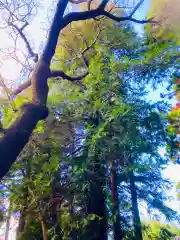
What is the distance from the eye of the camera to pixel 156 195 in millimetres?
6926

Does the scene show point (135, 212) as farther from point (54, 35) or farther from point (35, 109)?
point (54, 35)

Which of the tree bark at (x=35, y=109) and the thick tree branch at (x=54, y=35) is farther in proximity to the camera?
the thick tree branch at (x=54, y=35)

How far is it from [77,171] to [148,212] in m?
3.14

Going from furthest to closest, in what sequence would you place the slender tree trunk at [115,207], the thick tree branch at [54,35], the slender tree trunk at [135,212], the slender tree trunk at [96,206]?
the slender tree trunk at [135,212], the slender tree trunk at [115,207], the slender tree trunk at [96,206], the thick tree branch at [54,35]

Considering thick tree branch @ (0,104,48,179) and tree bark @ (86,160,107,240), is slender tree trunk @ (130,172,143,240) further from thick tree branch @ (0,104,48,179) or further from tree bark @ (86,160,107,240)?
thick tree branch @ (0,104,48,179)

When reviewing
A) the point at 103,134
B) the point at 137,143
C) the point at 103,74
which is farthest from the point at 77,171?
the point at 103,74

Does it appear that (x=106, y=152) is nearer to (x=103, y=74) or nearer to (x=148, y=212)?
(x=103, y=74)

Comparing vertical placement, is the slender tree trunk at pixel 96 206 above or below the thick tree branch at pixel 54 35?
below

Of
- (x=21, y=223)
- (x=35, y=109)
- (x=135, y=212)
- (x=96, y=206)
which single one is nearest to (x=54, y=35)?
(x=35, y=109)

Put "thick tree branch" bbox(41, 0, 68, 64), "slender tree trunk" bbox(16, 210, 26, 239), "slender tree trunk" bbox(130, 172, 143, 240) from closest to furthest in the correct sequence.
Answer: "thick tree branch" bbox(41, 0, 68, 64), "slender tree trunk" bbox(130, 172, 143, 240), "slender tree trunk" bbox(16, 210, 26, 239)

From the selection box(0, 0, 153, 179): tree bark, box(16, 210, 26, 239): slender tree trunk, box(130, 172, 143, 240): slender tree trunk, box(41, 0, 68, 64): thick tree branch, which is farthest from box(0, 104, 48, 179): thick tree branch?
box(130, 172, 143, 240): slender tree trunk

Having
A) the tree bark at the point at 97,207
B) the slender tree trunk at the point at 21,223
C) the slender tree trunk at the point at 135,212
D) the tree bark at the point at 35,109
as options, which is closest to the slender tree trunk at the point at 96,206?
the tree bark at the point at 97,207

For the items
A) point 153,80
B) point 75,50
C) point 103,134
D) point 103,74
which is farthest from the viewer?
point 75,50

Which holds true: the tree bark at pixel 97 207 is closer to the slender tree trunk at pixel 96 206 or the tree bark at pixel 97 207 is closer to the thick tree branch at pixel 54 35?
the slender tree trunk at pixel 96 206
